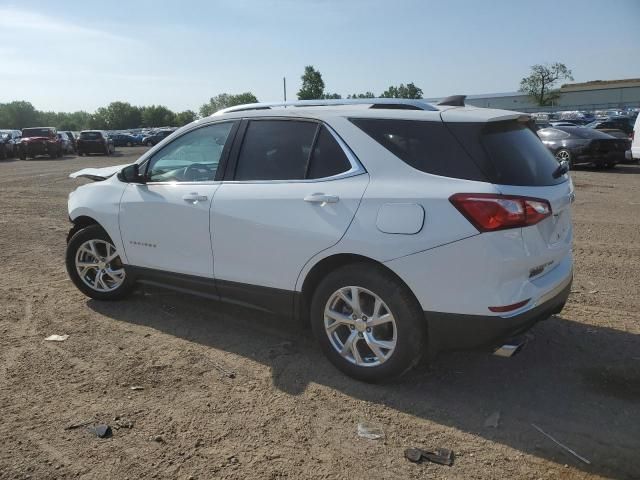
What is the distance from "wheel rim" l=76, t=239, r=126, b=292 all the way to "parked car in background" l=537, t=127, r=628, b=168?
15.4 metres

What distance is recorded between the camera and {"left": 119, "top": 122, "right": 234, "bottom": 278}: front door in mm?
4355

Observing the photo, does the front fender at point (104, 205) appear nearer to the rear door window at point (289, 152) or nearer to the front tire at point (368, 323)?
the rear door window at point (289, 152)

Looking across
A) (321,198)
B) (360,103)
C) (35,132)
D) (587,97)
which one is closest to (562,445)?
(321,198)

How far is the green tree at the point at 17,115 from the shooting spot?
12775 cm

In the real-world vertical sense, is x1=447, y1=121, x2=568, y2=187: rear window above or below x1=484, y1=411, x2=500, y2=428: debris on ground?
above

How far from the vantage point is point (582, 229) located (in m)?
8.48

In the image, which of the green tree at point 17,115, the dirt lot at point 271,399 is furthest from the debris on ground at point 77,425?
the green tree at point 17,115

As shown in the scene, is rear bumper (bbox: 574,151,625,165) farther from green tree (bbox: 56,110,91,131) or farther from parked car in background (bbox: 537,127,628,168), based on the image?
green tree (bbox: 56,110,91,131)

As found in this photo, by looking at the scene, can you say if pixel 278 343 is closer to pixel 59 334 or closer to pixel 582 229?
pixel 59 334

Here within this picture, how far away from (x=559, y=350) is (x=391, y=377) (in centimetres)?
151

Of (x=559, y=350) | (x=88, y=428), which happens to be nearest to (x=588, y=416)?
(x=559, y=350)

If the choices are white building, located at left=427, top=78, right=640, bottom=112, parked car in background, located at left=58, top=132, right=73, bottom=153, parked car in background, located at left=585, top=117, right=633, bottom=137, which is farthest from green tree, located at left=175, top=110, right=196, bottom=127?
parked car in background, located at left=585, top=117, right=633, bottom=137

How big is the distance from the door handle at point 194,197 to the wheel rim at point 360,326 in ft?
4.31

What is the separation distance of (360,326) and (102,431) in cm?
165
